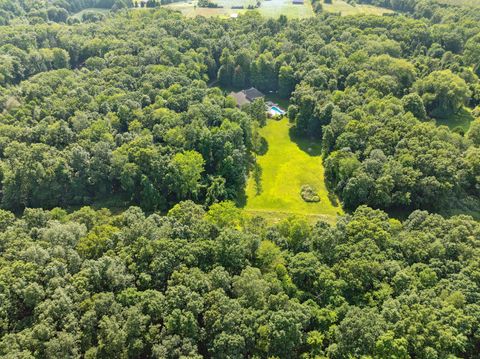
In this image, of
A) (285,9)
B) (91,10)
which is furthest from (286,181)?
(91,10)

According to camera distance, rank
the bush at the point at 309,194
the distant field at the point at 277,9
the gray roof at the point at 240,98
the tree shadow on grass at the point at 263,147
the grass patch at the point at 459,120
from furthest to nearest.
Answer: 1. the distant field at the point at 277,9
2. the gray roof at the point at 240,98
3. the grass patch at the point at 459,120
4. the tree shadow on grass at the point at 263,147
5. the bush at the point at 309,194

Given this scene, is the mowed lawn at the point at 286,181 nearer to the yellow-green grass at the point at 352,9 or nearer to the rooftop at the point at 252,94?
the rooftop at the point at 252,94

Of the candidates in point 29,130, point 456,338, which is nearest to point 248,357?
point 456,338

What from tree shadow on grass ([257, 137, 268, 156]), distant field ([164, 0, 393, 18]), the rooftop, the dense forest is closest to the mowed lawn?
tree shadow on grass ([257, 137, 268, 156])

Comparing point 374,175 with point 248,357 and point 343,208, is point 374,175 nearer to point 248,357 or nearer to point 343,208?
point 343,208

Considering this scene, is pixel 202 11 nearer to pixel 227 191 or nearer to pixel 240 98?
pixel 240 98

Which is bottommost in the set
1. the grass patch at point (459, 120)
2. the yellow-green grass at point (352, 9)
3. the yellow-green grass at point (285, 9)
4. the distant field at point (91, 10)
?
the grass patch at point (459, 120)

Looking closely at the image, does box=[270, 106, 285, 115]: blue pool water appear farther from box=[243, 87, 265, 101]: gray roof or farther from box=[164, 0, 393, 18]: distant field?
box=[164, 0, 393, 18]: distant field

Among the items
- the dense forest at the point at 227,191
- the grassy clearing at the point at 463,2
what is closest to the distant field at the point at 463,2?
the grassy clearing at the point at 463,2
